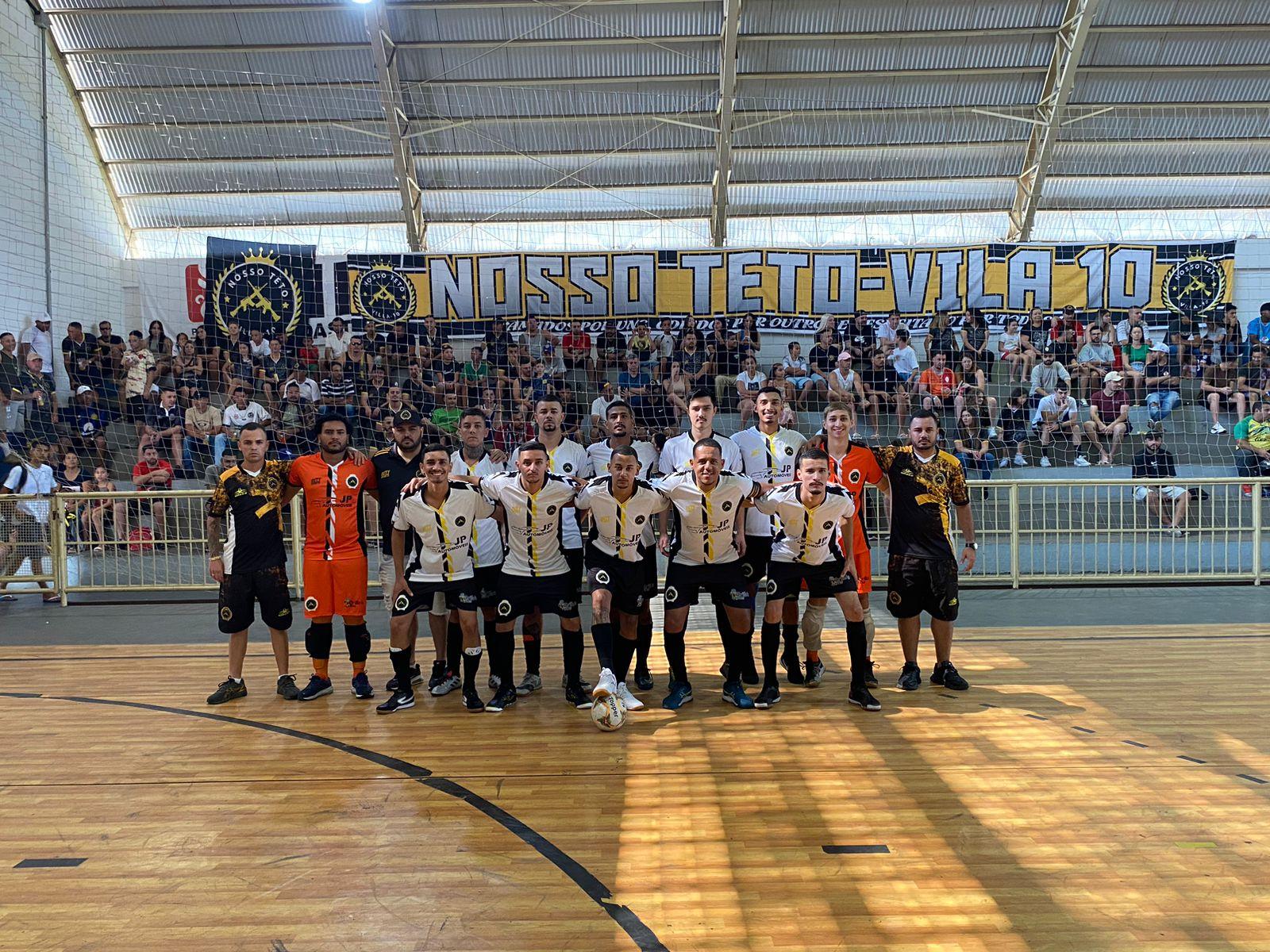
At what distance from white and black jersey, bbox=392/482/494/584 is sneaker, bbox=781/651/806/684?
2.42m

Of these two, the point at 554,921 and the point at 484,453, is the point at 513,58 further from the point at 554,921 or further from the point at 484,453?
the point at 554,921

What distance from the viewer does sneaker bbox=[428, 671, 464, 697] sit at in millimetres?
6586

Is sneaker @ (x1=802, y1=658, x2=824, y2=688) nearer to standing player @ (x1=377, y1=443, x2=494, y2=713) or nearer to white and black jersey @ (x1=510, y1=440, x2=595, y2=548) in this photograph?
white and black jersey @ (x1=510, y1=440, x2=595, y2=548)

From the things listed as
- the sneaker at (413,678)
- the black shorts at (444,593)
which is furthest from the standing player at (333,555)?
the black shorts at (444,593)

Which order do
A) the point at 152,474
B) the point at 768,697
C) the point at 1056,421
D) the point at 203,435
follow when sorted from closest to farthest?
the point at 768,697
the point at 152,474
the point at 203,435
the point at 1056,421

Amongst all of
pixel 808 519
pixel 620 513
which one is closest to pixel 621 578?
pixel 620 513

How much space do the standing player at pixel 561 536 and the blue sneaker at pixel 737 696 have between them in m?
1.02

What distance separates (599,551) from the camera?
20.6ft

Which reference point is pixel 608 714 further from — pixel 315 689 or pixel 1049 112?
pixel 1049 112

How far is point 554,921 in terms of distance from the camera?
10.9 feet

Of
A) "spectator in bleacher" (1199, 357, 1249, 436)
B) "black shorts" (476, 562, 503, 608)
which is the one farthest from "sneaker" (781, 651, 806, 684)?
"spectator in bleacher" (1199, 357, 1249, 436)

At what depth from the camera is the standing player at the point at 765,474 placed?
6531 mm

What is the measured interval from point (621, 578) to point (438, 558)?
126cm

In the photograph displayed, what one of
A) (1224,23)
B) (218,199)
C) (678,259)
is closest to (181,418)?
(218,199)
